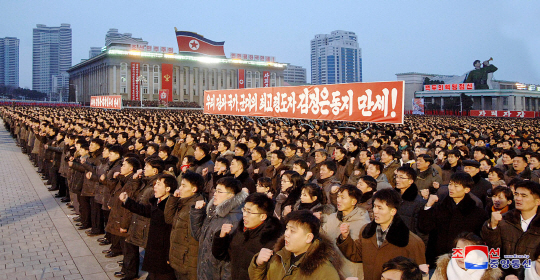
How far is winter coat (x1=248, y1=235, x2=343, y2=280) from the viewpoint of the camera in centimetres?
268

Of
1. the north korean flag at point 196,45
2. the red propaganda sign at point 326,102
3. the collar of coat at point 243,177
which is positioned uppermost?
the north korean flag at point 196,45

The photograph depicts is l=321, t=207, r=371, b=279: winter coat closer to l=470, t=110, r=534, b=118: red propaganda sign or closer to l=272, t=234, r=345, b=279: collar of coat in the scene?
l=272, t=234, r=345, b=279: collar of coat

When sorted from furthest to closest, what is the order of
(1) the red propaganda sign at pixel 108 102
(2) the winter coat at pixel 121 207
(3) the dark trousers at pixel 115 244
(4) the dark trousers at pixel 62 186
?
(1) the red propaganda sign at pixel 108 102
(4) the dark trousers at pixel 62 186
(3) the dark trousers at pixel 115 244
(2) the winter coat at pixel 121 207

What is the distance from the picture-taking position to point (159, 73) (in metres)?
76.8

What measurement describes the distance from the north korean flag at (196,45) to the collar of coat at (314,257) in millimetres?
76312

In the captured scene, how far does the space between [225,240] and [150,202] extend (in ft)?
5.25

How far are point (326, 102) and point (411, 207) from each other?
37.7 ft

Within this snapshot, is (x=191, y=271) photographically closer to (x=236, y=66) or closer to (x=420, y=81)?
(x=420, y=81)

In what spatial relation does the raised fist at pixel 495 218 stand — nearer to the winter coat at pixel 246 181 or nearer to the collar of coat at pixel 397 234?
the collar of coat at pixel 397 234

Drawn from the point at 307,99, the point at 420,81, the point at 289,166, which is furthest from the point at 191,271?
the point at 420,81

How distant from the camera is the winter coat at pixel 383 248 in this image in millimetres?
3102

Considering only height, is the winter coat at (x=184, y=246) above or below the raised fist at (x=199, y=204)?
below

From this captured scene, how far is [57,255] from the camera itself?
6.09m

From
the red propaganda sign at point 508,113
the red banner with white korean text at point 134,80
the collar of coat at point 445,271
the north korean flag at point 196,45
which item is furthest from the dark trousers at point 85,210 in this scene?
the north korean flag at point 196,45
